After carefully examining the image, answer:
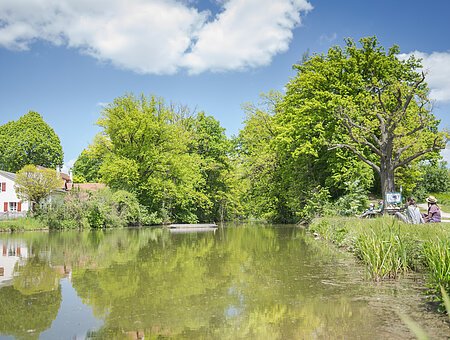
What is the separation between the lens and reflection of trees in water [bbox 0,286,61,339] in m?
6.20

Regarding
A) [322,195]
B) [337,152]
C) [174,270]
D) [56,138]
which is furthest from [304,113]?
[56,138]

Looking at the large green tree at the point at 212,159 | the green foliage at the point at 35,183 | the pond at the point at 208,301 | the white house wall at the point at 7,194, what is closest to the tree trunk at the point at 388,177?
the pond at the point at 208,301

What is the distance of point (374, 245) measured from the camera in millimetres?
9500

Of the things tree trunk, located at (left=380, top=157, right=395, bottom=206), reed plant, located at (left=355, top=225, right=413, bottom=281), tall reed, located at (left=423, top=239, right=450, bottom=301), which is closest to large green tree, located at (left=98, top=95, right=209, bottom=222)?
tree trunk, located at (left=380, top=157, right=395, bottom=206)

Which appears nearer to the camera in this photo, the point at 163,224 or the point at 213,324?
the point at 213,324

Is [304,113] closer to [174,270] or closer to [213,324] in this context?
[174,270]

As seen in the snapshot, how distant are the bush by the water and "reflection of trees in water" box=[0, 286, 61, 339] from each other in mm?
26164

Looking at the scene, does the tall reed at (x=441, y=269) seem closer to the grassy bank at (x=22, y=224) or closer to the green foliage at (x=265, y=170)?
the green foliage at (x=265, y=170)

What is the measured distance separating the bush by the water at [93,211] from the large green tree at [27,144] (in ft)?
83.1

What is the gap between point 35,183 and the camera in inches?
1363

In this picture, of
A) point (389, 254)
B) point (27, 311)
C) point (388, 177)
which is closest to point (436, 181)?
point (388, 177)

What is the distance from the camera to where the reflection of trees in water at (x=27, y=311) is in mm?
6199

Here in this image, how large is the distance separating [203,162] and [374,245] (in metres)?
35.6

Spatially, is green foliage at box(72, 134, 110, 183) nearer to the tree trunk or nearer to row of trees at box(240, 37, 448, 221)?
row of trees at box(240, 37, 448, 221)
